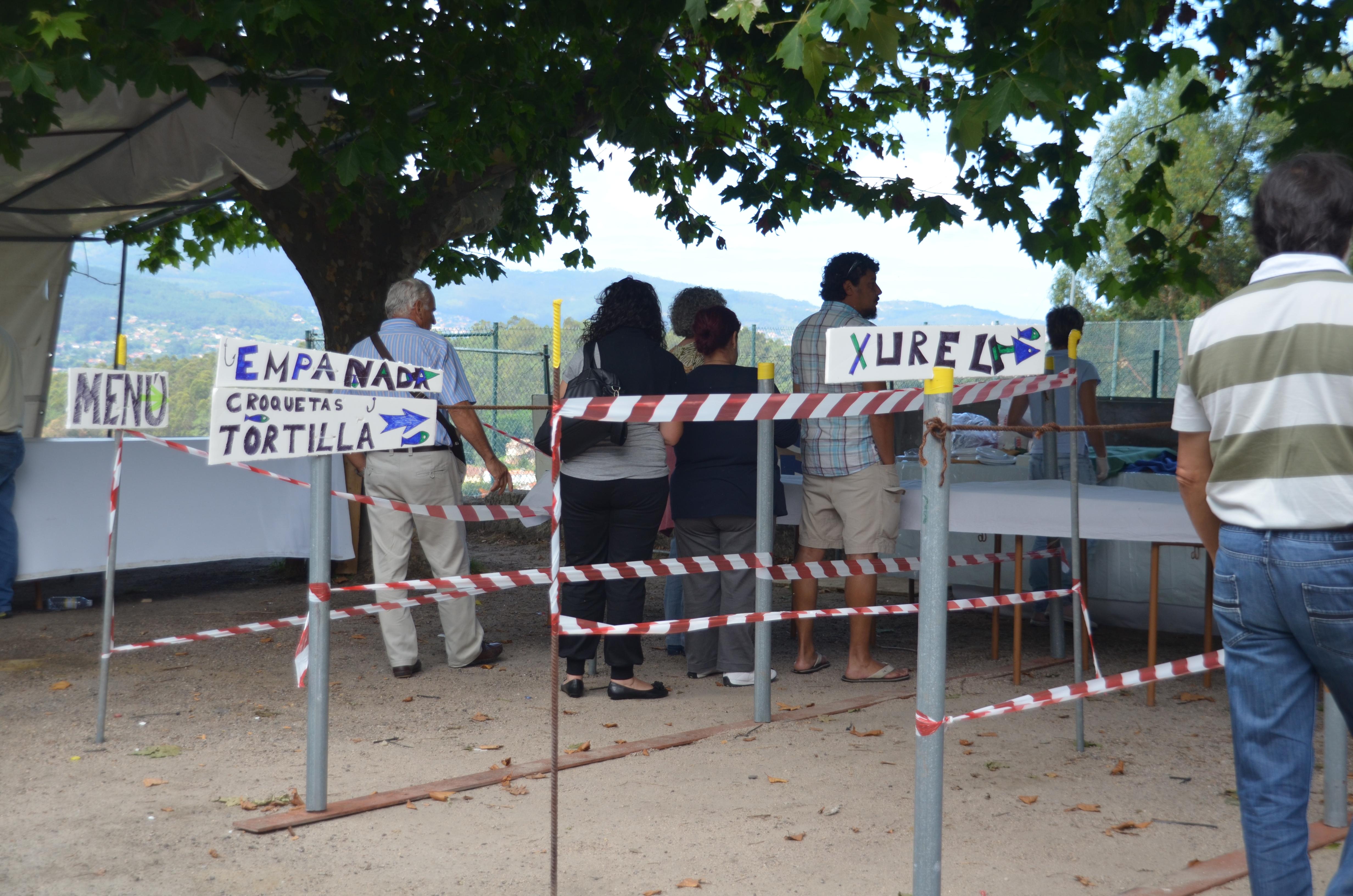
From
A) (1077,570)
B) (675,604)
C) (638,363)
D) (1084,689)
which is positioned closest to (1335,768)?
(1084,689)

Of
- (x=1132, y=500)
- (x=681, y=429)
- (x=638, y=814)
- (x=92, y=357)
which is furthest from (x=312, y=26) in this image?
(x=92, y=357)

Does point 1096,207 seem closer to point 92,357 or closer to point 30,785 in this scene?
point 30,785

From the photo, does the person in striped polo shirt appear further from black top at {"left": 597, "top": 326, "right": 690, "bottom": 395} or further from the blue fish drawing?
black top at {"left": 597, "top": 326, "right": 690, "bottom": 395}

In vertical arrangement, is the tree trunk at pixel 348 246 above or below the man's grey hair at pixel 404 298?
above

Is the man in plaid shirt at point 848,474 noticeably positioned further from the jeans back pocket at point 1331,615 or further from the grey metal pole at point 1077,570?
the jeans back pocket at point 1331,615

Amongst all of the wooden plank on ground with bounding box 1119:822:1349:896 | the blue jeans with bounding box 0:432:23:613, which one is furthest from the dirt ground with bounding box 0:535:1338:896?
the blue jeans with bounding box 0:432:23:613

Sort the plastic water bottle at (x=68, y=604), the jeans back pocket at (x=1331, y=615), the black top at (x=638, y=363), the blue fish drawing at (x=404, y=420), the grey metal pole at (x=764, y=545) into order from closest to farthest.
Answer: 1. the jeans back pocket at (x=1331, y=615)
2. the blue fish drawing at (x=404, y=420)
3. the grey metal pole at (x=764, y=545)
4. the black top at (x=638, y=363)
5. the plastic water bottle at (x=68, y=604)

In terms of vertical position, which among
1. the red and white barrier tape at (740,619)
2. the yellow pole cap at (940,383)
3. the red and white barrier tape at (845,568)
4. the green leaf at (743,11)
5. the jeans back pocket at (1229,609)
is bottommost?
the red and white barrier tape at (740,619)

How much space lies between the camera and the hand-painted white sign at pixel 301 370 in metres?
3.80

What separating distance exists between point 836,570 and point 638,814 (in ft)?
6.24

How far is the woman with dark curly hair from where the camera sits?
5473mm

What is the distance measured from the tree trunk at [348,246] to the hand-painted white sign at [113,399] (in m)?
3.65

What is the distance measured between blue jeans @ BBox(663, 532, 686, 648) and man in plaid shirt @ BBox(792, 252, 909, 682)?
840 mm

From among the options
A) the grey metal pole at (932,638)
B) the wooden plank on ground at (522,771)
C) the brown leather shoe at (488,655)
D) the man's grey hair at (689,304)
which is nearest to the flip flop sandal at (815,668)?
the wooden plank on ground at (522,771)
